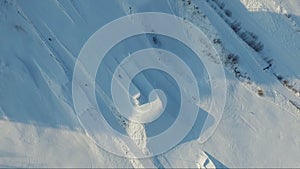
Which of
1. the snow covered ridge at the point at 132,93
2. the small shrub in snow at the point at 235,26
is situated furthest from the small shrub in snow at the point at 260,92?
the small shrub in snow at the point at 235,26

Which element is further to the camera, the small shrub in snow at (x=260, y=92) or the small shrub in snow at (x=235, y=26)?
the small shrub in snow at (x=235, y=26)

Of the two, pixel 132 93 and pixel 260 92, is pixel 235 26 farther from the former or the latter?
pixel 132 93

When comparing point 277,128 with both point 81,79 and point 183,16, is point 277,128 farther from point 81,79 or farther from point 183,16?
point 81,79

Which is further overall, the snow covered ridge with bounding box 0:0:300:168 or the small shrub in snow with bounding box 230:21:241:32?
the small shrub in snow with bounding box 230:21:241:32

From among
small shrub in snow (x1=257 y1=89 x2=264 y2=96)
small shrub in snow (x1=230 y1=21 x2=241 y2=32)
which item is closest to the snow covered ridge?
small shrub in snow (x1=257 y1=89 x2=264 y2=96)

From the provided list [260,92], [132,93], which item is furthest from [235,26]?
[132,93]

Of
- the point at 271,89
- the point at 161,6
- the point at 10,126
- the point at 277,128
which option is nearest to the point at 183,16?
the point at 161,6

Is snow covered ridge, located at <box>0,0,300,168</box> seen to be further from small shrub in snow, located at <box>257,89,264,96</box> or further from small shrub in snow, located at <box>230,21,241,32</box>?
small shrub in snow, located at <box>230,21,241,32</box>

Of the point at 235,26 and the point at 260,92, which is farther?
the point at 235,26

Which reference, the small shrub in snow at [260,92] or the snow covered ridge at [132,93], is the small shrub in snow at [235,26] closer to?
the snow covered ridge at [132,93]

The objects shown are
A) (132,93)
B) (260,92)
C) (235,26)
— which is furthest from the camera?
(235,26)
